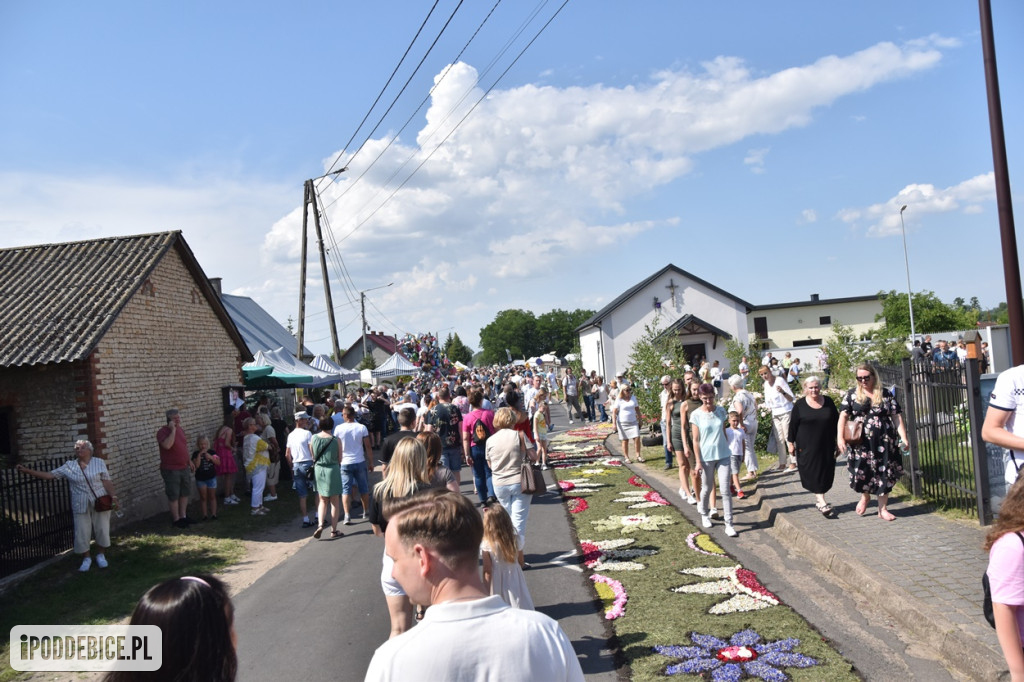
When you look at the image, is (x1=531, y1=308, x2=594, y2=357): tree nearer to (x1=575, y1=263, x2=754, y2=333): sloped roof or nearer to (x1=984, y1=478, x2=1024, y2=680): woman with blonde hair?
(x1=575, y1=263, x2=754, y2=333): sloped roof

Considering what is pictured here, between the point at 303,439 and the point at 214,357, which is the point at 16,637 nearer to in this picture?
the point at 303,439

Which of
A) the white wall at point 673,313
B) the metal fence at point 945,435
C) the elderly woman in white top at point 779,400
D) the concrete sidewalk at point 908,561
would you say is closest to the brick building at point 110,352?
the concrete sidewalk at point 908,561

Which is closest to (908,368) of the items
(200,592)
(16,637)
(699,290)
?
(200,592)

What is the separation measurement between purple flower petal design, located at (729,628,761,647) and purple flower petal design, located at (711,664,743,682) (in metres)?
0.40

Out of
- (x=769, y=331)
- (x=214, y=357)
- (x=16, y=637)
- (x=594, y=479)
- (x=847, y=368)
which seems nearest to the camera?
(x=16, y=637)

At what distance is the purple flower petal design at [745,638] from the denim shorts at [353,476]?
6.71 meters

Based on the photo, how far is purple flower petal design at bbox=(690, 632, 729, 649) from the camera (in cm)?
540

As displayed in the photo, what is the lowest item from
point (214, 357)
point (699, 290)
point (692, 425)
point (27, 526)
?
point (27, 526)

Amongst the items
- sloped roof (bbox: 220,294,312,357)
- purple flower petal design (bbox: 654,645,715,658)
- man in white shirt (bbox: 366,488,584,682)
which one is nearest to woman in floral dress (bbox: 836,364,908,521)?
purple flower petal design (bbox: 654,645,715,658)

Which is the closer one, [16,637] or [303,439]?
[16,637]

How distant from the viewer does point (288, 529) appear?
38.8 feet

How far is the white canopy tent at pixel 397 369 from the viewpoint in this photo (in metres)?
29.1

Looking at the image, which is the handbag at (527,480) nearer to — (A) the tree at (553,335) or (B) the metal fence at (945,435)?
(B) the metal fence at (945,435)

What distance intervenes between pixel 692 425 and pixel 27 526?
877 centimetres
